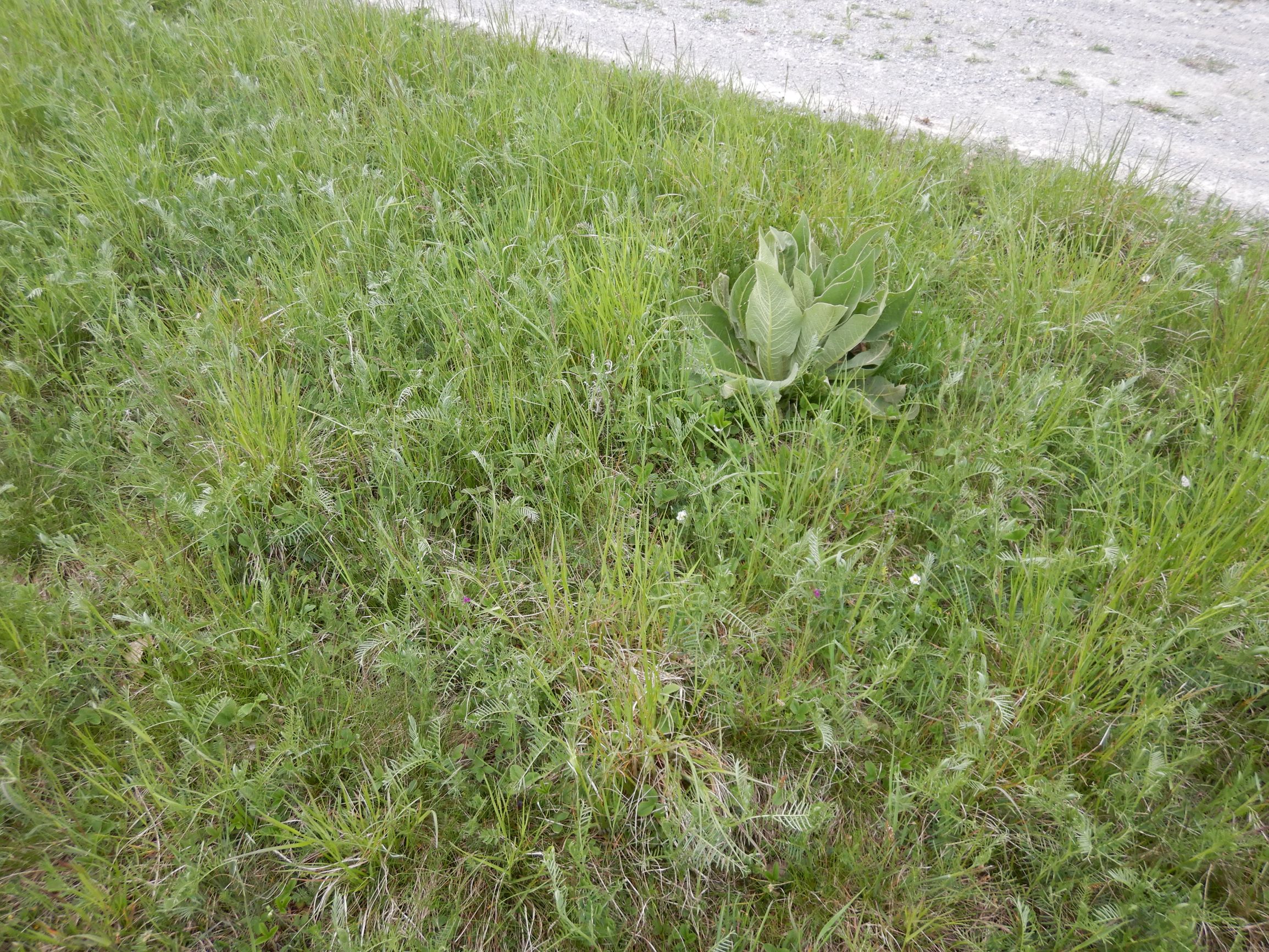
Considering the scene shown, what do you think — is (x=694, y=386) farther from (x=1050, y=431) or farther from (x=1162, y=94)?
(x=1162, y=94)

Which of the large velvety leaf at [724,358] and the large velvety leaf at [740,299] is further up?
the large velvety leaf at [740,299]

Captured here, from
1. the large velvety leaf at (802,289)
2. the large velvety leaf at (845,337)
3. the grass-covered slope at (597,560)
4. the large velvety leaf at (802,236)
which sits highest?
the large velvety leaf at (802,236)

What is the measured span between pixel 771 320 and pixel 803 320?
0.11m

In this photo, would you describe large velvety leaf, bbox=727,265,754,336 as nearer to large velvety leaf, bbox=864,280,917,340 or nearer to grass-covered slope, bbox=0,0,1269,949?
grass-covered slope, bbox=0,0,1269,949

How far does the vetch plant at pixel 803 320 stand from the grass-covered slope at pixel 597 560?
14cm

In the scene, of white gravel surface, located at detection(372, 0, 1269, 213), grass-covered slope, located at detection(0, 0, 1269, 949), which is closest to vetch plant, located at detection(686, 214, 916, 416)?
grass-covered slope, located at detection(0, 0, 1269, 949)

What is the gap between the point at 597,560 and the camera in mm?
2232

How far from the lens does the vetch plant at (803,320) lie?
244 centimetres

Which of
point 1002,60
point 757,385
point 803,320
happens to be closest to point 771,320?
point 803,320

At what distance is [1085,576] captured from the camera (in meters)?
2.07

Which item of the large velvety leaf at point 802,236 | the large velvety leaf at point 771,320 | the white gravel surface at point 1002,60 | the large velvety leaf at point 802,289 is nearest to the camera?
the large velvety leaf at point 771,320

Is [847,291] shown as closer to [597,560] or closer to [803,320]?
[803,320]

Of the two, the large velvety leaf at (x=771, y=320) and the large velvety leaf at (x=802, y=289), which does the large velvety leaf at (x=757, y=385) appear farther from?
the large velvety leaf at (x=802, y=289)

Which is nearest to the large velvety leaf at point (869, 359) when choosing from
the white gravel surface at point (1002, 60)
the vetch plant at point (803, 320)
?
the vetch plant at point (803, 320)
